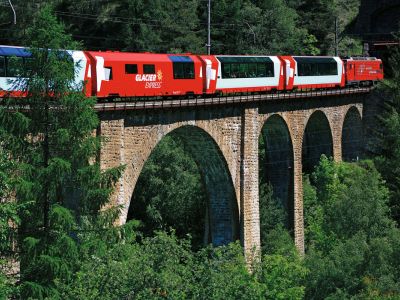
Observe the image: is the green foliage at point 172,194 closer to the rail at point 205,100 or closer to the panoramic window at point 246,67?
the panoramic window at point 246,67

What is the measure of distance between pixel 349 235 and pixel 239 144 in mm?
6432

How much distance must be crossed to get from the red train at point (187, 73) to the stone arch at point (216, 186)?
246cm

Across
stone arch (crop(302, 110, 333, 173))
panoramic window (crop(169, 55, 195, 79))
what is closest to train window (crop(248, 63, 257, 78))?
panoramic window (crop(169, 55, 195, 79))

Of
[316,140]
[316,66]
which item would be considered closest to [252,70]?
[316,66]

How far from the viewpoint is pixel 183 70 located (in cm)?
4075

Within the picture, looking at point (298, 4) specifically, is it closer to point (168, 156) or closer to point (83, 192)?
point (168, 156)

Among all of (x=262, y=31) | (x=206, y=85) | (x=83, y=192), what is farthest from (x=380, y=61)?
(x=83, y=192)

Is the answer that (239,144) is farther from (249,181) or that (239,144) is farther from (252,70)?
(252,70)

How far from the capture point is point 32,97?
26.5 meters

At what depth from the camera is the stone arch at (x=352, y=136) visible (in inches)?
2320

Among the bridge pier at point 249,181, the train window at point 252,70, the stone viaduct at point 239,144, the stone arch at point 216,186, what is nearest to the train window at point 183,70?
the stone viaduct at point 239,144

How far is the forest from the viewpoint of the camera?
936 inches

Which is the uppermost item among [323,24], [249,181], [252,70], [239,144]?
[323,24]

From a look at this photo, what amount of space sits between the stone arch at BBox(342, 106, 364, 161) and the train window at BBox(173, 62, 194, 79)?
1975 cm
